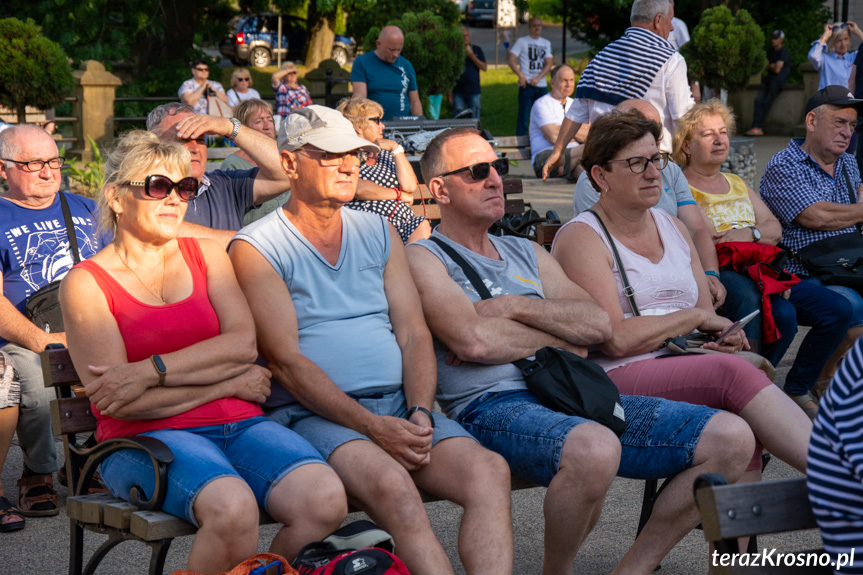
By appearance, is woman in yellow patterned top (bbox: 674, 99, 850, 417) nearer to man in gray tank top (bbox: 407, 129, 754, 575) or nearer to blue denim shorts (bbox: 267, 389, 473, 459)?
man in gray tank top (bbox: 407, 129, 754, 575)

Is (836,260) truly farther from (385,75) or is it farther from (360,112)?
(385,75)

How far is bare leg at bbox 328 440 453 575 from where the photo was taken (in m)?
2.88

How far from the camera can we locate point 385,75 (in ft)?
37.7

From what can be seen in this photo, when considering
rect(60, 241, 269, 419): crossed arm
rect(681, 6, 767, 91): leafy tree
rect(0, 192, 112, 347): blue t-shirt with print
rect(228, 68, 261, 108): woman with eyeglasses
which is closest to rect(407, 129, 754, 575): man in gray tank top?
rect(60, 241, 269, 419): crossed arm

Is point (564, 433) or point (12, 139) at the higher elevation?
point (12, 139)

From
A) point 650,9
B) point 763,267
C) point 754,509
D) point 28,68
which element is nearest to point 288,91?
A: point 28,68

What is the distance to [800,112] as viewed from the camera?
20250 mm

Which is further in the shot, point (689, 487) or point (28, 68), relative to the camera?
point (28, 68)

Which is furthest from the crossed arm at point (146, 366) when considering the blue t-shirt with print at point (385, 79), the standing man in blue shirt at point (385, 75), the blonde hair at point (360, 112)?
the blue t-shirt with print at point (385, 79)

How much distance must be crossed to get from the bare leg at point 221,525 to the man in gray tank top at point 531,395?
3.04 ft

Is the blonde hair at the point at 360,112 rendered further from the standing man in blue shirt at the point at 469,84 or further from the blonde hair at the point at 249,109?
the standing man in blue shirt at the point at 469,84

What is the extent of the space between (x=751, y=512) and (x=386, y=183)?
4907 mm

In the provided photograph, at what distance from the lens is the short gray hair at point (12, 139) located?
179 inches

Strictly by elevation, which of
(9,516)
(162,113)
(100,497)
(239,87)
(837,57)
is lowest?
(9,516)
